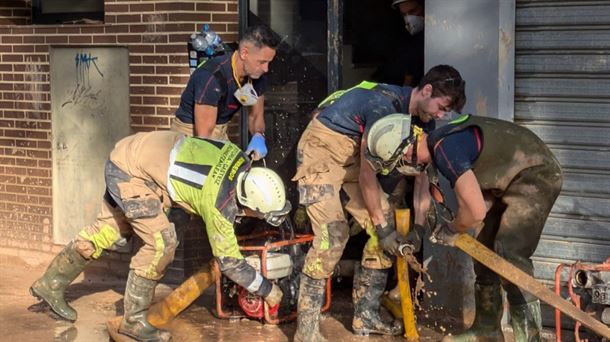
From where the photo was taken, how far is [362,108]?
7551 mm

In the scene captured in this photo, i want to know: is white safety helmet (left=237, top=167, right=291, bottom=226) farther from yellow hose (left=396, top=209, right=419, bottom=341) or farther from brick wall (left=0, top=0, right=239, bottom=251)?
brick wall (left=0, top=0, right=239, bottom=251)

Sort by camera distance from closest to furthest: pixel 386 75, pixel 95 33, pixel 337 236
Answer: pixel 337 236, pixel 386 75, pixel 95 33

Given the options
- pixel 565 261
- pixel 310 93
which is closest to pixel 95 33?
pixel 310 93

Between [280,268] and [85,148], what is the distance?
9.66ft

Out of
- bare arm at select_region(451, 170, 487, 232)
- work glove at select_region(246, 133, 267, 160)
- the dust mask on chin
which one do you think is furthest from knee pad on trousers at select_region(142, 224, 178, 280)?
the dust mask on chin

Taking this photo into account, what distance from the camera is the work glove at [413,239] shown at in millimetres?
7586

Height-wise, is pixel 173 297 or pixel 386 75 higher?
pixel 386 75

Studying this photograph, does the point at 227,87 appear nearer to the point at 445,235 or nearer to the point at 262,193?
the point at 262,193

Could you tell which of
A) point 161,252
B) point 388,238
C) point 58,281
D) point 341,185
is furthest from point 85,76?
point 388,238

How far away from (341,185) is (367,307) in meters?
0.87

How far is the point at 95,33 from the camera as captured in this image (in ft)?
32.9

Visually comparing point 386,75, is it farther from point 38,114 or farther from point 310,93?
point 38,114

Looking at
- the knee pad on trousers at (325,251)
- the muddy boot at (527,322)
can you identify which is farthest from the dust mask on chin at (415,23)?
the muddy boot at (527,322)

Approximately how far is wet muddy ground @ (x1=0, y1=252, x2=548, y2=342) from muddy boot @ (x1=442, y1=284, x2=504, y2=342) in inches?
15.6
